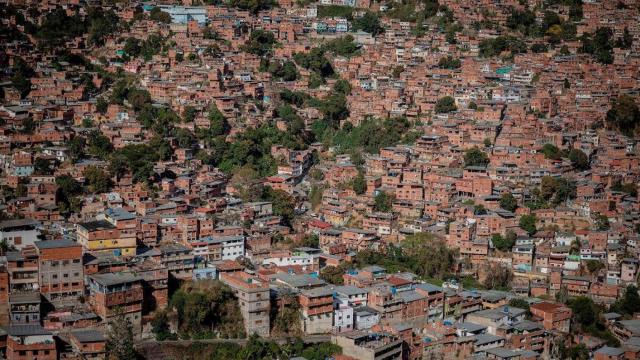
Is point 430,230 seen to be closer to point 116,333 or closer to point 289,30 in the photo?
point 116,333

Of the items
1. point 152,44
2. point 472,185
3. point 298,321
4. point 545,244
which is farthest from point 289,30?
point 298,321

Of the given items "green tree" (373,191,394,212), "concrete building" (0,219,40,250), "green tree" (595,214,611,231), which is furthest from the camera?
"green tree" (373,191,394,212)

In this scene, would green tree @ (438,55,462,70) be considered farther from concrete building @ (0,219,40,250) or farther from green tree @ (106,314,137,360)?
green tree @ (106,314,137,360)

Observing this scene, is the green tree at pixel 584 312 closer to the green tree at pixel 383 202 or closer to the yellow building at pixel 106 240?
the green tree at pixel 383 202

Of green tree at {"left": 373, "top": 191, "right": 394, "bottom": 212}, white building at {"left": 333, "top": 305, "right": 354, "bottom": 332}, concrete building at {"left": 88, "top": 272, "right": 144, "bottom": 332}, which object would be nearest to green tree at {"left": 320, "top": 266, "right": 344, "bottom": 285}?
white building at {"left": 333, "top": 305, "right": 354, "bottom": 332}

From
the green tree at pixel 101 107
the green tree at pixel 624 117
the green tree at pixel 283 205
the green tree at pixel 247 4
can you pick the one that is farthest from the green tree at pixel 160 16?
the green tree at pixel 624 117

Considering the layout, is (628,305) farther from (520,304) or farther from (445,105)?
(445,105)
